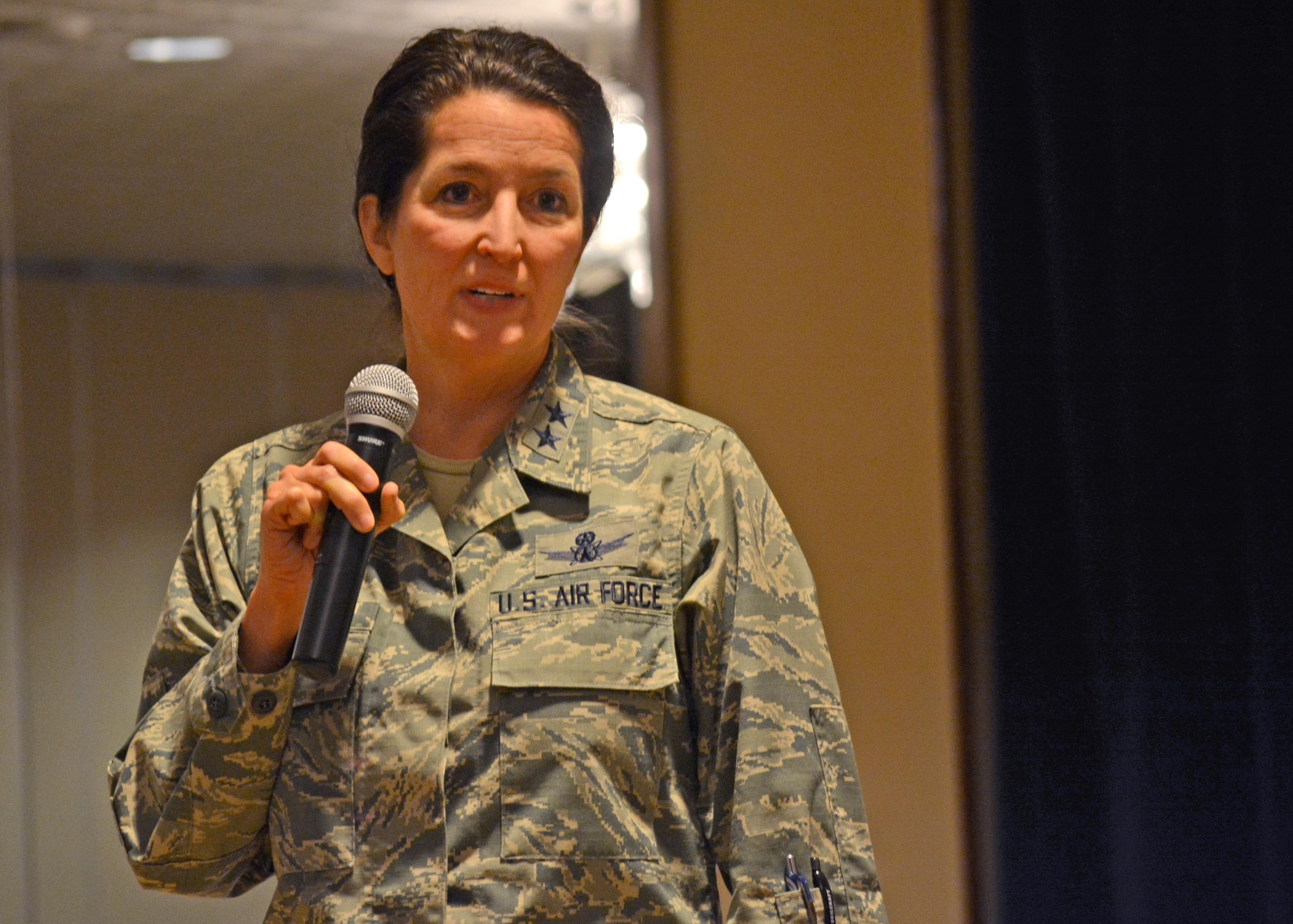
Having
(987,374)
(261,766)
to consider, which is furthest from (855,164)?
(261,766)

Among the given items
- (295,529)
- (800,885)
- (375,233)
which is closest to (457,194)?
(375,233)

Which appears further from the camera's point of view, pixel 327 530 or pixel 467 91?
pixel 467 91

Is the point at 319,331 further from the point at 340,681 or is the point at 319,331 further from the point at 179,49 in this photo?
the point at 340,681

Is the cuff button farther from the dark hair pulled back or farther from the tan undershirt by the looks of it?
the dark hair pulled back

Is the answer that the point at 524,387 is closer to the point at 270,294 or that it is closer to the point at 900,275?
the point at 900,275

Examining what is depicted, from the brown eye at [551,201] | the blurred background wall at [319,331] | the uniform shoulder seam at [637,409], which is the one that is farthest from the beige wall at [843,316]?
the brown eye at [551,201]

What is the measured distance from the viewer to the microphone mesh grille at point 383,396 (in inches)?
43.5

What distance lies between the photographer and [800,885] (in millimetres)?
1128

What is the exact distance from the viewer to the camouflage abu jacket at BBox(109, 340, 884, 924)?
1.15 metres

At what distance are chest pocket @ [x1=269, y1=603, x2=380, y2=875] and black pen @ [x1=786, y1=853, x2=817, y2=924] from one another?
0.40m

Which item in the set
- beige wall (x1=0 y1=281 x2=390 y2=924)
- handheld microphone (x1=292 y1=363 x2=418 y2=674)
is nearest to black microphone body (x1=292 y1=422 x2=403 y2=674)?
handheld microphone (x1=292 y1=363 x2=418 y2=674)

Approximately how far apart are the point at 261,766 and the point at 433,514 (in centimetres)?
29

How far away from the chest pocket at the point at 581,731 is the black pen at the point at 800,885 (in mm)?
124

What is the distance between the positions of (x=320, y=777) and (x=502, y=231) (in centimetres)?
56
